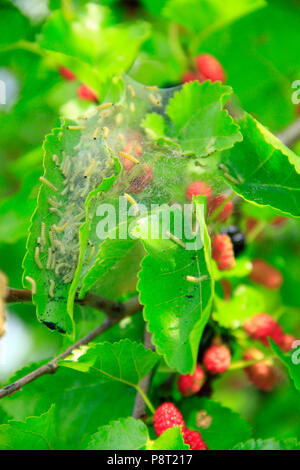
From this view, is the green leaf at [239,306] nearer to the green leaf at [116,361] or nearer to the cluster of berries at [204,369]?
the cluster of berries at [204,369]

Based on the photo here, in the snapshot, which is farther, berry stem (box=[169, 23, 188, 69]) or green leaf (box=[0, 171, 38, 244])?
berry stem (box=[169, 23, 188, 69])

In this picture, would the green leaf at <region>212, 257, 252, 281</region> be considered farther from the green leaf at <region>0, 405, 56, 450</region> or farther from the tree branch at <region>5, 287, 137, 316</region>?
the green leaf at <region>0, 405, 56, 450</region>

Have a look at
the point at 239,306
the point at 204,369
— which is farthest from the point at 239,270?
the point at 204,369

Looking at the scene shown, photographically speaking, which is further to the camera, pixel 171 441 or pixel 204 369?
pixel 204 369

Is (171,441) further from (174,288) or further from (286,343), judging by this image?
(286,343)

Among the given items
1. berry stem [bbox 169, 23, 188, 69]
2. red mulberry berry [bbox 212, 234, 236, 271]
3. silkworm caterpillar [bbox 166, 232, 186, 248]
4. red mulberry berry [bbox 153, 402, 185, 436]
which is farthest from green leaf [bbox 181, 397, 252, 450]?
berry stem [bbox 169, 23, 188, 69]

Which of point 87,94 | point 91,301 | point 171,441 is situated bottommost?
point 171,441

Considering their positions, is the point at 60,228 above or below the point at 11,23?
below
